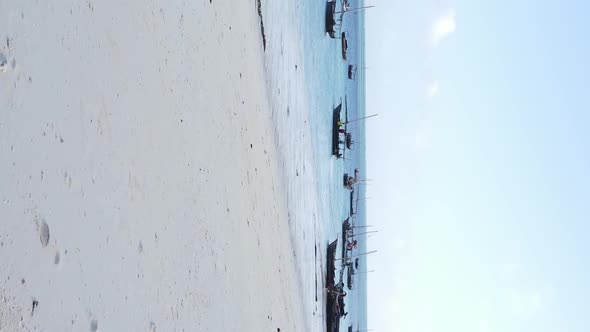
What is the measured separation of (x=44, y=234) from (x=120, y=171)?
1.54 feet

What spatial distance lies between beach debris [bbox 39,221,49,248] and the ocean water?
4.07 metres

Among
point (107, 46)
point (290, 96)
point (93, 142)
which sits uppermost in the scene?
point (290, 96)

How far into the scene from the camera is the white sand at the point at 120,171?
143 cm

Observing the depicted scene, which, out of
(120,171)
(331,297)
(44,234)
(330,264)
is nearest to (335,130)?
(330,264)

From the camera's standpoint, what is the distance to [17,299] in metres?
1.34

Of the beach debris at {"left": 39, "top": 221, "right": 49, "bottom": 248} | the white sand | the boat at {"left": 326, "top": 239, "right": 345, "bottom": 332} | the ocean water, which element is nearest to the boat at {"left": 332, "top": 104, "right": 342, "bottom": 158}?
the ocean water

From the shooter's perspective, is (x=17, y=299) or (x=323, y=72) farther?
(x=323, y=72)

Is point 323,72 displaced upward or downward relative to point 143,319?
upward

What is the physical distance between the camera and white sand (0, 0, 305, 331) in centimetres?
143

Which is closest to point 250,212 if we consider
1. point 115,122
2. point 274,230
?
point 274,230

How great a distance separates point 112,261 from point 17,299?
1.58 ft

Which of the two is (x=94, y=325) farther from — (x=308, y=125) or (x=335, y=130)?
(x=335, y=130)

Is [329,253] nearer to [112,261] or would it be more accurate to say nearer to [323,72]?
[323,72]

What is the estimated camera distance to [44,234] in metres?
1.49
